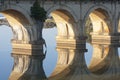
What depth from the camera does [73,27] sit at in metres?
47.8

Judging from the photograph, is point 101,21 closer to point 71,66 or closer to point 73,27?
point 73,27

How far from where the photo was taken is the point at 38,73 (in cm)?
3781

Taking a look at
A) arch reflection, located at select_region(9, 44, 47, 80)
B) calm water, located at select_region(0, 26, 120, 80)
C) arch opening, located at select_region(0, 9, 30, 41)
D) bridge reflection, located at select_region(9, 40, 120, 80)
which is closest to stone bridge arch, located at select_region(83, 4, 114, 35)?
calm water, located at select_region(0, 26, 120, 80)

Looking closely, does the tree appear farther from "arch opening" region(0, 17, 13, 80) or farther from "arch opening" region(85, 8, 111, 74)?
"arch opening" region(85, 8, 111, 74)

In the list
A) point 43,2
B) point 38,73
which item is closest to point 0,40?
point 43,2

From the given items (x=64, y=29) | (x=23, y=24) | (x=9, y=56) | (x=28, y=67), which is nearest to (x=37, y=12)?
(x=23, y=24)

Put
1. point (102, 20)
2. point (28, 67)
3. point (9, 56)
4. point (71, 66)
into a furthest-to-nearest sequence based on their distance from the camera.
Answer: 1. point (102, 20)
2. point (9, 56)
3. point (71, 66)
4. point (28, 67)

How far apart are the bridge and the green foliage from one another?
1.24 ft

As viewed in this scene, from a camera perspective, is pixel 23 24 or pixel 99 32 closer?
pixel 23 24

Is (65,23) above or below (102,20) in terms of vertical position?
below

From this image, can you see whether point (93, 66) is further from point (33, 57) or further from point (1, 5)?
point (1, 5)

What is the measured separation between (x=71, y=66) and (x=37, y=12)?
556 cm

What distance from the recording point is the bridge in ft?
132

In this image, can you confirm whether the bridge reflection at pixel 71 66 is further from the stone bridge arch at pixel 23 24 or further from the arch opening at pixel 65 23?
the stone bridge arch at pixel 23 24
